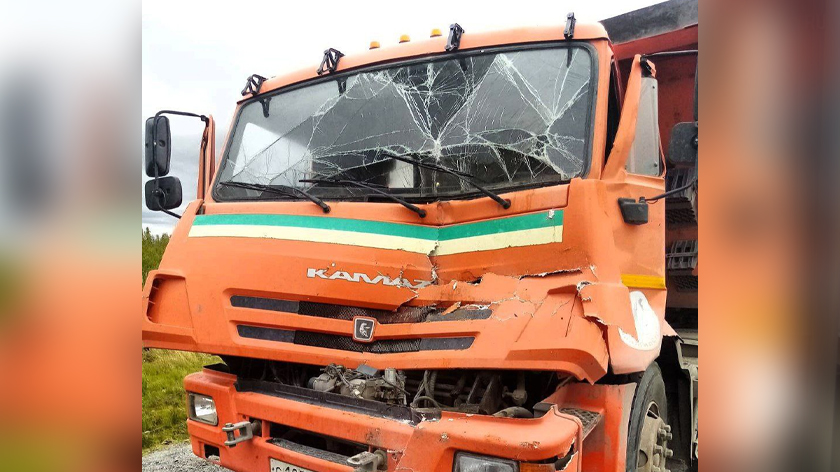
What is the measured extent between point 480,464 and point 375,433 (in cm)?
54

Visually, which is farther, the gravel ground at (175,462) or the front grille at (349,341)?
the gravel ground at (175,462)

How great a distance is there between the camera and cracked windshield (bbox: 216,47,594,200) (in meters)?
2.88

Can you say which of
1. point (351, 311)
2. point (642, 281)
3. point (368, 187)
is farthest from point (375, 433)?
point (642, 281)

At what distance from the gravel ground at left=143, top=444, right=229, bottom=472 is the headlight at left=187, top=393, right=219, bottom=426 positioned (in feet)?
5.15

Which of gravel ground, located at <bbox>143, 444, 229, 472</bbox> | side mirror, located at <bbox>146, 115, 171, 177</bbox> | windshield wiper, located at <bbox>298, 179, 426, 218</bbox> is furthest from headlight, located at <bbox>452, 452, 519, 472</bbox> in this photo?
gravel ground, located at <bbox>143, 444, 229, 472</bbox>

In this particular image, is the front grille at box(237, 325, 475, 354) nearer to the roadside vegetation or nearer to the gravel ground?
the roadside vegetation

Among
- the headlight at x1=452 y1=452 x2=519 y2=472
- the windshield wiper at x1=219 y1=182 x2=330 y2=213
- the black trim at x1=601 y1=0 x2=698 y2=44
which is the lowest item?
the headlight at x1=452 y1=452 x2=519 y2=472

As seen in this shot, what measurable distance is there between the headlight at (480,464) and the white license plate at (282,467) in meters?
0.87

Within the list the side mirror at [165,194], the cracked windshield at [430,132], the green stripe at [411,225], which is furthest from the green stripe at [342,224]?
the side mirror at [165,194]

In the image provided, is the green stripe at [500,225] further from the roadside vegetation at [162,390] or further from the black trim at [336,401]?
the roadside vegetation at [162,390]

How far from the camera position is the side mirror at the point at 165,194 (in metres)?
3.70

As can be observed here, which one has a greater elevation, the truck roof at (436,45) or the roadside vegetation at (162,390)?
the truck roof at (436,45)
